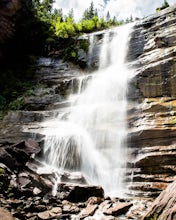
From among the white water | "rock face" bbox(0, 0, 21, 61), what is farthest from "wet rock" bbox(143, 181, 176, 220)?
"rock face" bbox(0, 0, 21, 61)

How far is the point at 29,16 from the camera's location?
26.0 m

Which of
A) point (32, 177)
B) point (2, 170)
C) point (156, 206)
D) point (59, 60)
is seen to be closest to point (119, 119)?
point (32, 177)

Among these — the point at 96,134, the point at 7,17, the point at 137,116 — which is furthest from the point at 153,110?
the point at 7,17

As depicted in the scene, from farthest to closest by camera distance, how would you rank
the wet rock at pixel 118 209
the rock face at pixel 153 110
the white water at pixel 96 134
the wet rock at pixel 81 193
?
the white water at pixel 96 134 < the rock face at pixel 153 110 < the wet rock at pixel 81 193 < the wet rock at pixel 118 209

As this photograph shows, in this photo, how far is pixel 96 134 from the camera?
14.9m

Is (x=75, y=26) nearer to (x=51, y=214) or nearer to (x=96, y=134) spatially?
(x=96, y=134)

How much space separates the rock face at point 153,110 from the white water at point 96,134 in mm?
624

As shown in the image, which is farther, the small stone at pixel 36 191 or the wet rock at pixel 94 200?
the small stone at pixel 36 191

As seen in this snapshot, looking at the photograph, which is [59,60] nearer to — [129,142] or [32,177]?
[129,142]

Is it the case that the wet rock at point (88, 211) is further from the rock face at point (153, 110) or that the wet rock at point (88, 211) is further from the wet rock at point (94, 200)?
the rock face at point (153, 110)

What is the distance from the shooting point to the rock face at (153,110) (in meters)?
12.4

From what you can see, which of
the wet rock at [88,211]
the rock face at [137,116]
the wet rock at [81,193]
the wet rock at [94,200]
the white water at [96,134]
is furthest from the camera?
the white water at [96,134]

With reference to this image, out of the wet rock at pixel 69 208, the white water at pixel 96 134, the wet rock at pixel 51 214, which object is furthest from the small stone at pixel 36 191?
the white water at pixel 96 134

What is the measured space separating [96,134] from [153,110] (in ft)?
9.89
